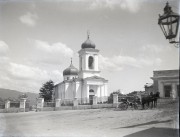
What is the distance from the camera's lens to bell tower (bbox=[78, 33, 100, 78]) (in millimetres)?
27344

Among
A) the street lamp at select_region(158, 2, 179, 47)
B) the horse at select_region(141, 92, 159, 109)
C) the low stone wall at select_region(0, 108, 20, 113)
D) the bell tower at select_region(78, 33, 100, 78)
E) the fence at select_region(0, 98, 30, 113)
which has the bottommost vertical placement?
the low stone wall at select_region(0, 108, 20, 113)

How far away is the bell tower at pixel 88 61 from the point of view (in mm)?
27344

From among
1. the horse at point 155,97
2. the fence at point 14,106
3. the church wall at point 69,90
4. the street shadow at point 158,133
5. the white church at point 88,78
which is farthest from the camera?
the church wall at point 69,90

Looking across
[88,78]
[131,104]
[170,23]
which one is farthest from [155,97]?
Answer: [88,78]

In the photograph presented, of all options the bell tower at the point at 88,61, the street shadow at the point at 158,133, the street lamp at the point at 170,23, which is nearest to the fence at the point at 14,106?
the bell tower at the point at 88,61

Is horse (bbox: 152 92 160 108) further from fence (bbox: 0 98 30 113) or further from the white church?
the white church

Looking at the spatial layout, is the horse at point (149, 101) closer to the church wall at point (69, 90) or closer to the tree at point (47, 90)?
the church wall at point (69, 90)

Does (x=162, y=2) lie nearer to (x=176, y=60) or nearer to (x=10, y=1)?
(x=176, y=60)

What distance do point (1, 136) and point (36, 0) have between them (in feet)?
13.6

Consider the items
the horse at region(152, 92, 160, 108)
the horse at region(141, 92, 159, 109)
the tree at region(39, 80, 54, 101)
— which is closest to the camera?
the horse at region(152, 92, 160, 108)

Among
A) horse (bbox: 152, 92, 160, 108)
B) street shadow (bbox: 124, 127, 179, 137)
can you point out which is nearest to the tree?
horse (bbox: 152, 92, 160, 108)

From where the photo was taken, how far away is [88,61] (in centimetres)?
2770

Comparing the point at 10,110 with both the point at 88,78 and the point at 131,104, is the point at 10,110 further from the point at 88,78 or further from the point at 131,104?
the point at 88,78

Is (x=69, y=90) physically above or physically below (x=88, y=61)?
below
